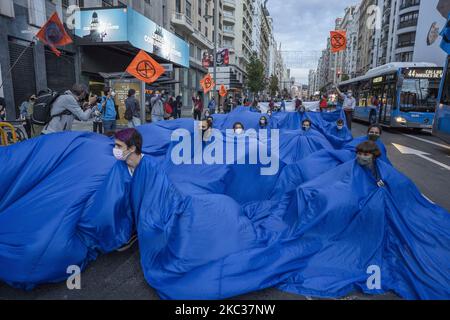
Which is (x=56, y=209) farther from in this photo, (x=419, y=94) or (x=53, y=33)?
(x=419, y=94)

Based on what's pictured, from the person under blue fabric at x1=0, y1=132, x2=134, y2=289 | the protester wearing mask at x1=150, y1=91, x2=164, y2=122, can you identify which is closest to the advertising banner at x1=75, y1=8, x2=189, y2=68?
the protester wearing mask at x1=150, y1=91, x2=164, y2=122

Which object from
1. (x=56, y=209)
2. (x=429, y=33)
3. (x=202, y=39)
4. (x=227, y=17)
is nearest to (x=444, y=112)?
(x=56, y=209)

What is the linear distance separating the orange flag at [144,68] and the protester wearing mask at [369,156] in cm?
734

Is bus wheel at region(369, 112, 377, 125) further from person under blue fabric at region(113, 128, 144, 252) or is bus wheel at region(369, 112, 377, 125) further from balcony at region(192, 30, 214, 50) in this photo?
balcony at region(192, 30, 214, 50)

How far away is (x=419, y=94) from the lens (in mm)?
13898

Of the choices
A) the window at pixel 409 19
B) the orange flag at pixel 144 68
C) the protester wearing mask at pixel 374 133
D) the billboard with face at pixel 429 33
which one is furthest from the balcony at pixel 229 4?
the protester wearing mask at pixel 374 133

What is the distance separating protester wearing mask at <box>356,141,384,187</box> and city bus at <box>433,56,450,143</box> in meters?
7.67

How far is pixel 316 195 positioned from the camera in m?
3.34

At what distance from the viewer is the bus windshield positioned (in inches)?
543

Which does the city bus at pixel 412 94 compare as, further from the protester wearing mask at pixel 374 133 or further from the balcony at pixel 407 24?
the balcony at pixel 407 24

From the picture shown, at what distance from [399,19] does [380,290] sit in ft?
193

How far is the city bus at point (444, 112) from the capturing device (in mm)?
9383

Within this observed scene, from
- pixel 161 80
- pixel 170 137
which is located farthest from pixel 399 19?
pixel 170 137

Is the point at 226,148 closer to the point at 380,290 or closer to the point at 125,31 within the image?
the point at 380,290
